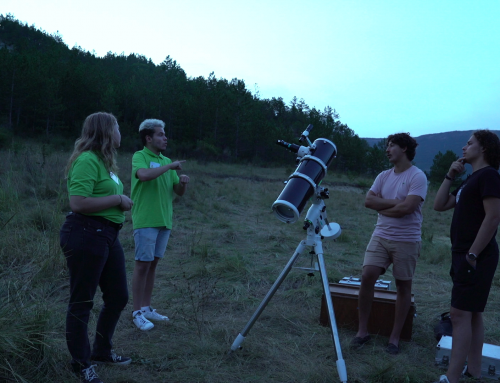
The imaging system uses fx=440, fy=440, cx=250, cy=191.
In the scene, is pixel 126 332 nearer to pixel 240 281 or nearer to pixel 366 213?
pixel 240 281

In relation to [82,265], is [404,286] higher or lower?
lower

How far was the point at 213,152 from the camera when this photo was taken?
34781 mm

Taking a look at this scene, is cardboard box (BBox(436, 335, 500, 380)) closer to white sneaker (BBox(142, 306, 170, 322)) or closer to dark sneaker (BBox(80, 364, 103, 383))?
white sneaker (BBox(142, 306, 170, 322))

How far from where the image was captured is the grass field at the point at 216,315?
2842 mm

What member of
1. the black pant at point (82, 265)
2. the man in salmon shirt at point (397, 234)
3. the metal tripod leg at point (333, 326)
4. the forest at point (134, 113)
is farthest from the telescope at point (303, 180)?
the forest at point (134, 113)

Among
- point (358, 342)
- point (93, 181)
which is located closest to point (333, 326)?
point (358, 342)

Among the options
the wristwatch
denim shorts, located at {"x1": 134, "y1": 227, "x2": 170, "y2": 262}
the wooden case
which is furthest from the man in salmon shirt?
denim shorts, located at {"x1": 134, "y1": 227, "x2": 170, "y2": 262}

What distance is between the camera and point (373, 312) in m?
4.01

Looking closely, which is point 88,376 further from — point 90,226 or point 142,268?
point 142,268

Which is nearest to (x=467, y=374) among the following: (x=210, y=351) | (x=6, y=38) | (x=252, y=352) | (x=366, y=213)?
(x=252, y=352)

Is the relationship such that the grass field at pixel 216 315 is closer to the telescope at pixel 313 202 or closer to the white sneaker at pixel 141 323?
the white sneaker at pixel 141 323

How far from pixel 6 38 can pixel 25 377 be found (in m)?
71.0

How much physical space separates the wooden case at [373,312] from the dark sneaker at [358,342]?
252 mm

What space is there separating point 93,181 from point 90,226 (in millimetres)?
272
